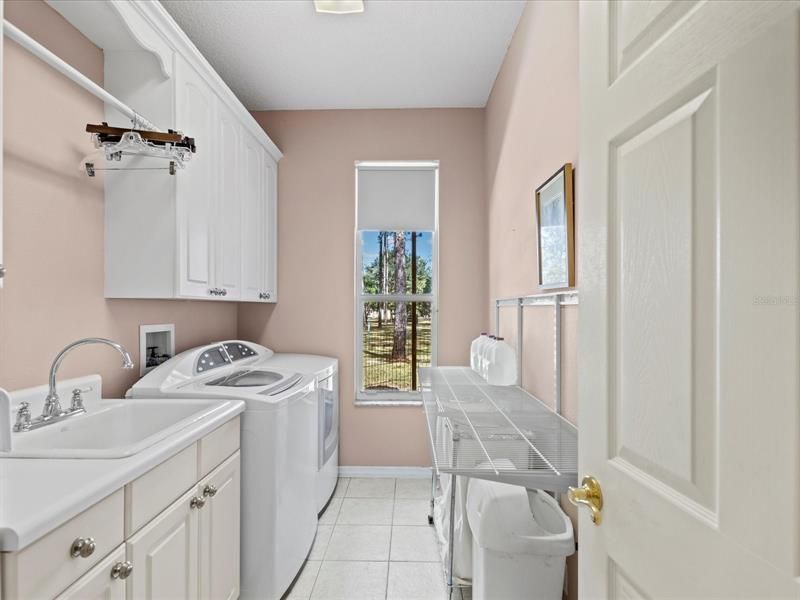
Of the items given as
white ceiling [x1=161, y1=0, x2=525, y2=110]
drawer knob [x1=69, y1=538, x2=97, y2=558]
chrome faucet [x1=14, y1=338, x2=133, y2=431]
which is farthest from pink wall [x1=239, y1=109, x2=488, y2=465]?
drawer knob [x1=69, y1=538, x2=97, y2=558]

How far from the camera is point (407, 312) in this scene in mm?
3352

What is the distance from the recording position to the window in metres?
3.29

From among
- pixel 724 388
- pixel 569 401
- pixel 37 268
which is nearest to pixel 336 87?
pixel 37 268

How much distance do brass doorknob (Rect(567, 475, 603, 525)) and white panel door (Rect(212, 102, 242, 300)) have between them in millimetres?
1916

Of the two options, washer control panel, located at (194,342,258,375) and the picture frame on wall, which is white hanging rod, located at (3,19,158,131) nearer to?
washer control panel, located at (194,342,258,375)

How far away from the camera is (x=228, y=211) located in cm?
234

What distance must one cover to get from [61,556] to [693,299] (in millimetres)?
1277

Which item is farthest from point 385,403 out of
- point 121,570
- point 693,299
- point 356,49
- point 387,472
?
point 693,299

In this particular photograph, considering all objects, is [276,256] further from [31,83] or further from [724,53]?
[724,53]

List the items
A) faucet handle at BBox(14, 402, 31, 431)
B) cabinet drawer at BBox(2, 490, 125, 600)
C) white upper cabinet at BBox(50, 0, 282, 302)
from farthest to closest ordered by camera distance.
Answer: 1. white upper cabinet at BBox(50, 0, 282, 302)
2. faucet handle at BBox(14, 402, 31, 431)
3. cabinet drawer at BBox(2, 490, 125, 600)

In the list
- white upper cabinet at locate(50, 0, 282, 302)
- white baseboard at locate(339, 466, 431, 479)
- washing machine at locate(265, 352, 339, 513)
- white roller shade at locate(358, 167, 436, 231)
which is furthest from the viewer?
white roller shade at locate(358, 167, 436, 231)

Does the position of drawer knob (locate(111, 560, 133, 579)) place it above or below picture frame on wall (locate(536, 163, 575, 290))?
below

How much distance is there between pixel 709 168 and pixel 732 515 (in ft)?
1.45

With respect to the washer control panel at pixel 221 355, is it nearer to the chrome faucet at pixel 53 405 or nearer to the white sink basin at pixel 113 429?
the white sink basin at pixel 113 429
